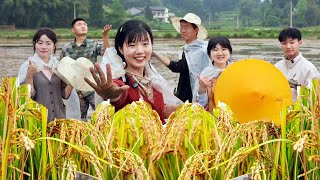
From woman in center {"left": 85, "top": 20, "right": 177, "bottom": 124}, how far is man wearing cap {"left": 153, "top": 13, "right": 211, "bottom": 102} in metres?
2.25

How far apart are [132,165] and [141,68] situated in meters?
1.32

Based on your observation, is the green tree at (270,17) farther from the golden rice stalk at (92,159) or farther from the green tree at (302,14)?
the golden rice stalk at (92,159)

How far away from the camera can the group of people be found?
10.7ft

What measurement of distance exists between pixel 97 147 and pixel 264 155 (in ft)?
2.19

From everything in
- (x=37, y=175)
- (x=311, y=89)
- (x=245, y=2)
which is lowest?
(x=37, y=175)

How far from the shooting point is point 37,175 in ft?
7.43

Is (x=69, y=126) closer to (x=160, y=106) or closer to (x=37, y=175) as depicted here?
(x=37, y=175)

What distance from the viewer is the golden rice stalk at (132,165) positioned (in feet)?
6.84

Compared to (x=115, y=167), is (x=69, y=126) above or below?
above

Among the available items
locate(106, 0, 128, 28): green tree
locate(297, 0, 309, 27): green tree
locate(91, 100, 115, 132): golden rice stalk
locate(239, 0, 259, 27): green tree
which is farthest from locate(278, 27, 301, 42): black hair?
locate(239, 0, 259, 27): green tree

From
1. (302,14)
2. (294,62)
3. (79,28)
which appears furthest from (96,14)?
(294,62)

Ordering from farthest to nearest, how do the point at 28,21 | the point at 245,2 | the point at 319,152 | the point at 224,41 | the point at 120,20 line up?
the point at 245,2 < the point at 120,20 < the point at 28,21 < the point at 224,41 < the point at 319,152

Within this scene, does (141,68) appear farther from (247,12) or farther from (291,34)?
(247,12)

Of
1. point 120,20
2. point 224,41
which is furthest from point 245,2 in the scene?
point 224,41
